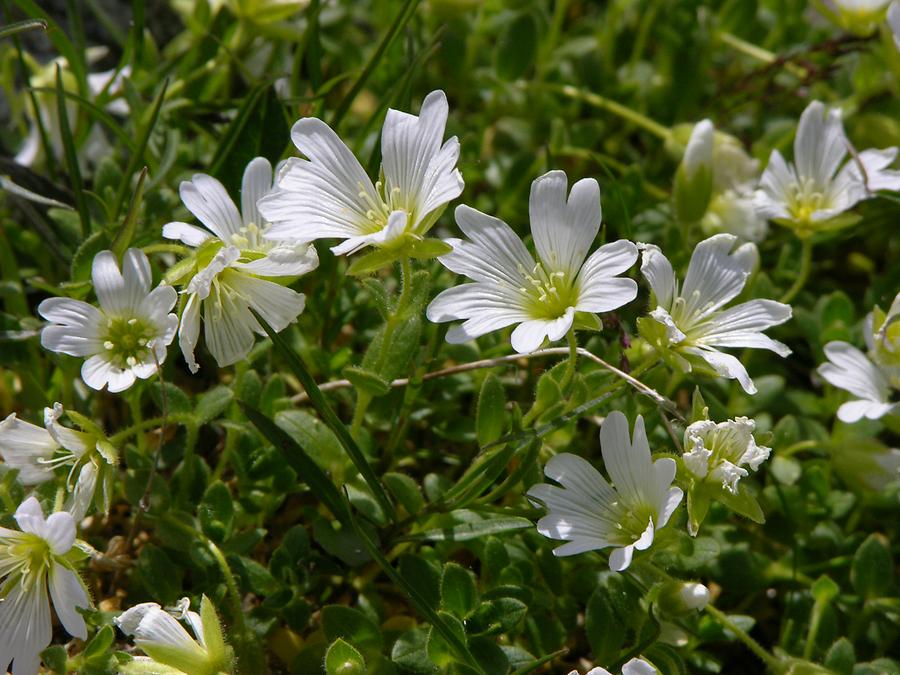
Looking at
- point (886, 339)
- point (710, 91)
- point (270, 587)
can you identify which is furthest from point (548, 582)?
point (710, 91)

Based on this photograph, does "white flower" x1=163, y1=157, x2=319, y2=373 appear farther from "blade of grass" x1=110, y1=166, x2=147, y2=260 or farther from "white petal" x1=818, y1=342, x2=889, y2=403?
"white petal" x1=818, y1=342, x2=889, y2=403

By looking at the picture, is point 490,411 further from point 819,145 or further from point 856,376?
point 819,145

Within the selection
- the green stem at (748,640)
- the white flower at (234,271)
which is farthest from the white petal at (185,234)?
the green stem at (748,640)

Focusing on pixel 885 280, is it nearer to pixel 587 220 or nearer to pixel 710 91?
pixel 710 91

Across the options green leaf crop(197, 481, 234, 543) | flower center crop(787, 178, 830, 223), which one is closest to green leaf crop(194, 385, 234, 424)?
green leaf crop(197, 481, 234, 543)

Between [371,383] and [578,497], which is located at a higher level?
[371,383]

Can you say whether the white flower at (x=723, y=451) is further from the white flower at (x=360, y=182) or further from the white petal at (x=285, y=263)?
the white petal at (x=285, y=263)
